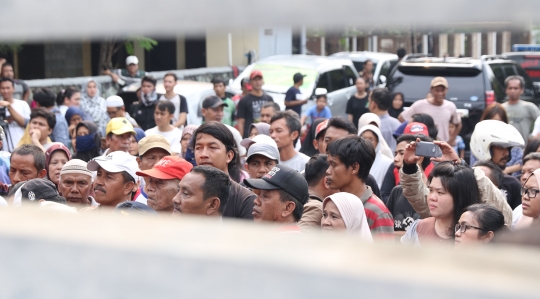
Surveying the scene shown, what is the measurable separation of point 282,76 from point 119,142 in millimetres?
8158

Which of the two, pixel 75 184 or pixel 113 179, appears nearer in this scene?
pixel 113 179

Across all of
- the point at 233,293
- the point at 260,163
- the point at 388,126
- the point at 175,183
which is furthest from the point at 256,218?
the point at 388,126

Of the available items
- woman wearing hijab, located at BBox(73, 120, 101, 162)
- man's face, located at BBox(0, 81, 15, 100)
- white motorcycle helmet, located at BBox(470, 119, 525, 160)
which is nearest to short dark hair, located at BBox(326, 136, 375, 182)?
white motorcycle helmet, located at BBox(470, 119, 525, 160)

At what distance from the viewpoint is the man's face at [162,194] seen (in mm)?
4281

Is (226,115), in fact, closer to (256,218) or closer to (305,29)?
(256,218)

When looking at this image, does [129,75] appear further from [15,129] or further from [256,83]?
[15,129]

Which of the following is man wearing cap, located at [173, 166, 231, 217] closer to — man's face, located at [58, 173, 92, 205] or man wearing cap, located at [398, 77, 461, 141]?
man's face, located at [58, 173, 92, 205]

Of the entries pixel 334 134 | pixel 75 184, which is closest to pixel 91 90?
pixel 334 134

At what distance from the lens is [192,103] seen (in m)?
12.5

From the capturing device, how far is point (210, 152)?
4789 mm

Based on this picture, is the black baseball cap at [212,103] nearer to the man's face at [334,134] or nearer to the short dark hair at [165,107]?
the short dark hair at [165,107]

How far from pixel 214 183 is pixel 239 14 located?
326cm

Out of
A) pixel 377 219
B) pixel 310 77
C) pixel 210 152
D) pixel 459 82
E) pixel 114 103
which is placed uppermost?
pixel 310 77

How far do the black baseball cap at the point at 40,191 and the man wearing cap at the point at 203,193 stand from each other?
69 cm
